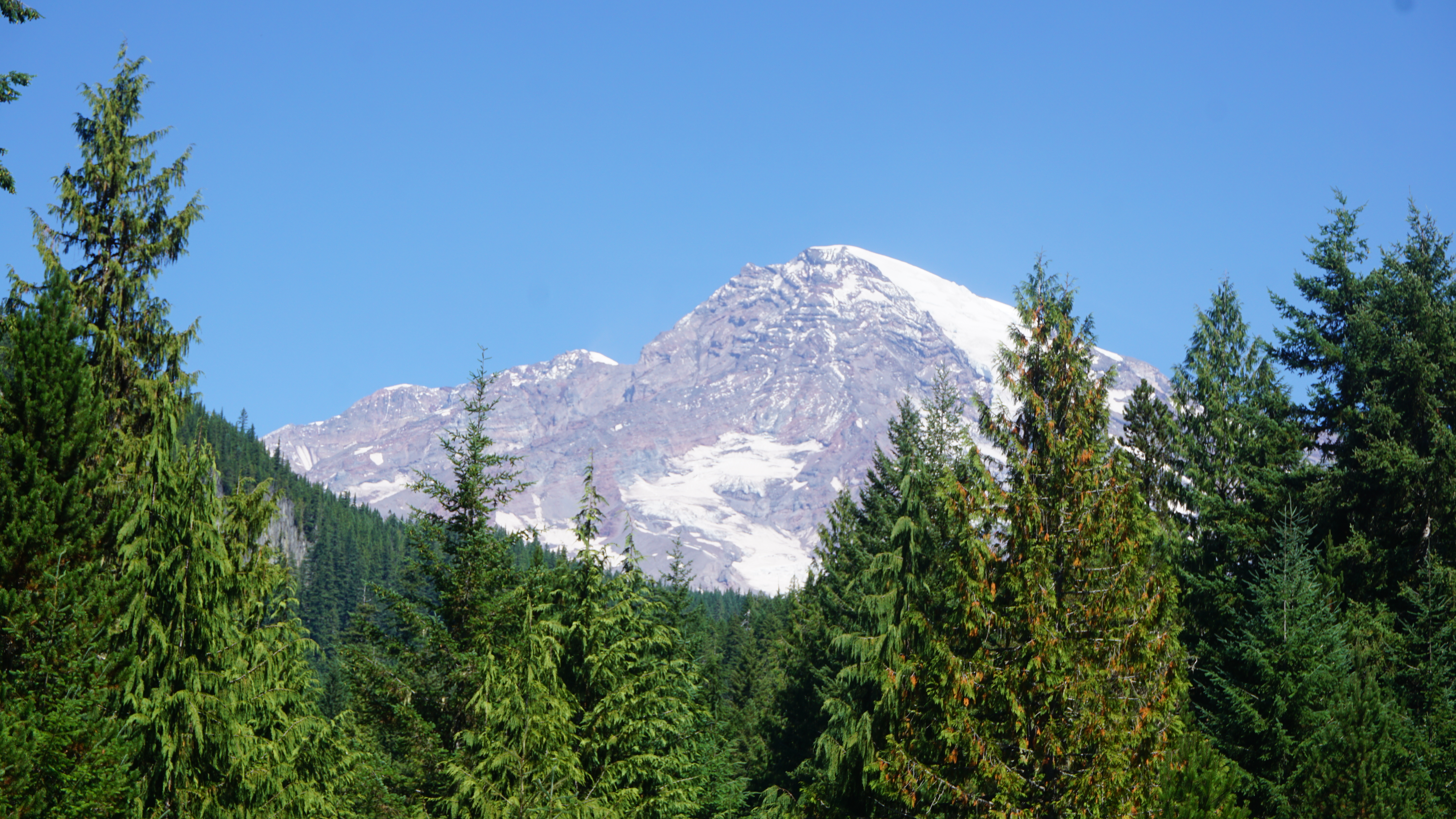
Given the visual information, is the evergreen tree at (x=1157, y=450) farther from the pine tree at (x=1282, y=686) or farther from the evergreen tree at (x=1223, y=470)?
the pine tree at (x=1282, y=686)

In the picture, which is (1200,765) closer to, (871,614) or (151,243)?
(871,614)

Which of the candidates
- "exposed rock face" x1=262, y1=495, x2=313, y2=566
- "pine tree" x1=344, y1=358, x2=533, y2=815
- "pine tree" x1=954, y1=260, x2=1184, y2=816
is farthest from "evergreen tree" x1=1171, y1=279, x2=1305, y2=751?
"exposed rock face" x1=262, y1=495, x2=313, y2=566

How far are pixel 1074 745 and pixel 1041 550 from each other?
259 centimetres

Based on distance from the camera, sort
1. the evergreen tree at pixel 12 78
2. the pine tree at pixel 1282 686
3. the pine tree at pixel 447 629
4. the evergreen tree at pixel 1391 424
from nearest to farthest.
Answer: the evergreen tree at pixel 12 78 < the pine tree at pixel 1282 686 < the pine tree at pixel 447 629 < the evergreen tree at pixel 1391 424

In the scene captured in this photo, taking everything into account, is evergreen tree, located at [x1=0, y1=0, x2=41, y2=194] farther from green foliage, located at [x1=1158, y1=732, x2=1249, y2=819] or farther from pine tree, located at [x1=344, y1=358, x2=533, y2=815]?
green foliage, located at [x1=1158, y1=732, x2=1249, y2=819]

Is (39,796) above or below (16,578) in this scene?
below

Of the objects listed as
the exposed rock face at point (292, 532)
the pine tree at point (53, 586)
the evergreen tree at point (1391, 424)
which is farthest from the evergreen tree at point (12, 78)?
the exposed rock face at point (292, 532)

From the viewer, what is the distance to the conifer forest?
14172 mm

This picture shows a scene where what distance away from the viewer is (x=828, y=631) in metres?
31.3

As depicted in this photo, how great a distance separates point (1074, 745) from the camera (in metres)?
14.4

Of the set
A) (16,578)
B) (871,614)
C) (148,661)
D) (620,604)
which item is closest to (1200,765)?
(871,614)

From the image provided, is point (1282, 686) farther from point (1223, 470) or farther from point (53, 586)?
point (53, 586)

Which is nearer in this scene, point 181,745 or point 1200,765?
point 181,745

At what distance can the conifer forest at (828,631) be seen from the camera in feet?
46.5
